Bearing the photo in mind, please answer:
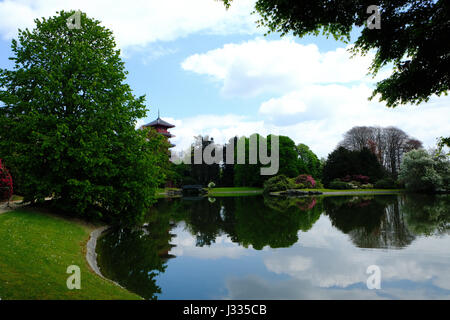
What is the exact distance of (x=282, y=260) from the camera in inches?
327

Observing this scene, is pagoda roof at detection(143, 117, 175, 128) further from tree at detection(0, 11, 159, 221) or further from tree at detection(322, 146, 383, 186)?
tree at detection(0, 11, 159, 221)

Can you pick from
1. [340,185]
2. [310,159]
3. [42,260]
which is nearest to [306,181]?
[340,185]

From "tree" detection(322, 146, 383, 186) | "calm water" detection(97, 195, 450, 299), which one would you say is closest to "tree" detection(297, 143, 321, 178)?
"tree" detection(322, 146, 383, 186)

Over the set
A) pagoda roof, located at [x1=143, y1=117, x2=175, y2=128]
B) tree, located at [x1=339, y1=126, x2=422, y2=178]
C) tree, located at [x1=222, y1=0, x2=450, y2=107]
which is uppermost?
pagoda roof, located at [x1=143, y1=117, x2=175, y2=128]

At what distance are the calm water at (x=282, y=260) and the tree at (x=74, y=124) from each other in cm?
251

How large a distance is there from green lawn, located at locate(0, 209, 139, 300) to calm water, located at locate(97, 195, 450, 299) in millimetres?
911

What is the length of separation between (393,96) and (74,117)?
12.6 meters

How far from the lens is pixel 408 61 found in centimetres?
855

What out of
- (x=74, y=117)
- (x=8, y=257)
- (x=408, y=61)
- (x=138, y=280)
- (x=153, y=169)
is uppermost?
(x=408, y=61)

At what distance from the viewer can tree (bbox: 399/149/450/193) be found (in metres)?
37.0

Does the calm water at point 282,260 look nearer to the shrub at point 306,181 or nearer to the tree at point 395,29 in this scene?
the tree at point 395,29

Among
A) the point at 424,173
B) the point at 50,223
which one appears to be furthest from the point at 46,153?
the point at 424,173
